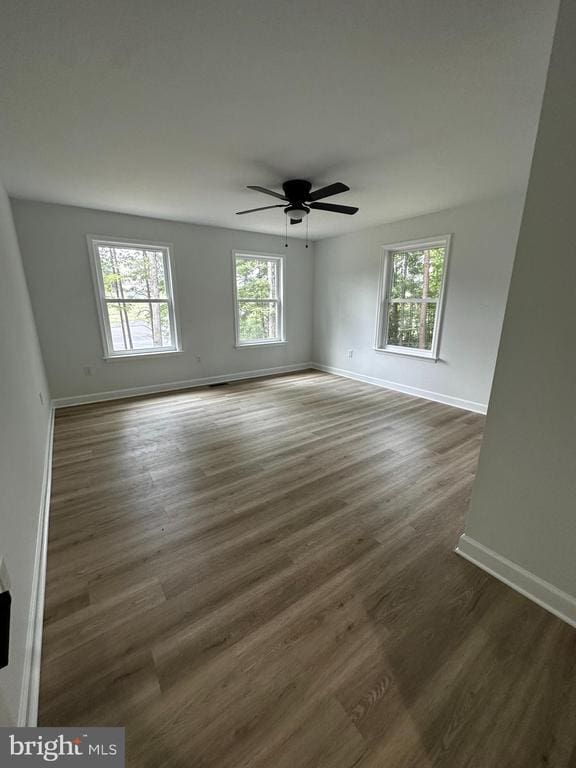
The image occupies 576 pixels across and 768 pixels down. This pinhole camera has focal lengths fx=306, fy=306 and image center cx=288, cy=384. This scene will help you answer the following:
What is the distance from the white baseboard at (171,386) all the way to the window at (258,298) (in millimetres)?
571

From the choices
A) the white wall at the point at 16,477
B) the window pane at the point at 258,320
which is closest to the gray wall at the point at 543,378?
the white wall at the point at 16,477

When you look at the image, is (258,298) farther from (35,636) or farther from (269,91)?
(35,636)

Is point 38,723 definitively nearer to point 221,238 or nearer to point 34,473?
point 34,473

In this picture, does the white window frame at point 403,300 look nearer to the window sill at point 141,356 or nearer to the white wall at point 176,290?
the white wall at point 176,290

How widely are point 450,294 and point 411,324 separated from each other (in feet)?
2.45

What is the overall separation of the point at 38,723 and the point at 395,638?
131 cm

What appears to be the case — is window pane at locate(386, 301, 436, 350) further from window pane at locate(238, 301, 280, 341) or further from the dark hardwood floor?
the dark hardwood floor

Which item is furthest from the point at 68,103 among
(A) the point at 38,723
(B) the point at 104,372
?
(B) the point at 104,372

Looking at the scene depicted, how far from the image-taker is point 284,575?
1590 millimetres

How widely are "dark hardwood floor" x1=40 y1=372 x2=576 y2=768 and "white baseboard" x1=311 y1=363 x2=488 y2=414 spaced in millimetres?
1650

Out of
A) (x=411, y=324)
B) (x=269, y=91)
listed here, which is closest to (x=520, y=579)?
(x=269, y=91)

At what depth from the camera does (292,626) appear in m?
1.33

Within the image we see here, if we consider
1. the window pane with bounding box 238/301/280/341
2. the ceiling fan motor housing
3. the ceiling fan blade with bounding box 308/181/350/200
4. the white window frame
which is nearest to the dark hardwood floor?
the white window frame

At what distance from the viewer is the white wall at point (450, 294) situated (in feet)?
11.9
